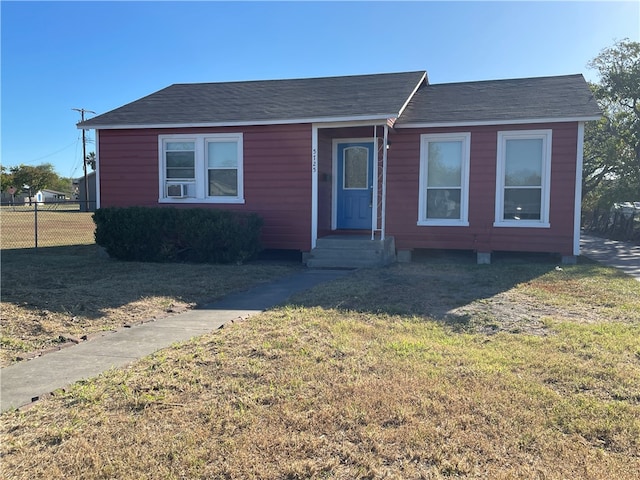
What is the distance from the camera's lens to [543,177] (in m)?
10.5

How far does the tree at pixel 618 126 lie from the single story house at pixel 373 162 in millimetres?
9637

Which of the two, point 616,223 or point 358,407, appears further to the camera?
point 616,223

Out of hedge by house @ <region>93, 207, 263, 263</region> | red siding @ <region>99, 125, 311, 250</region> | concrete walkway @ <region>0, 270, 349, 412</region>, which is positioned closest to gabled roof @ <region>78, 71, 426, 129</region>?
red siding @ <region>99, 125, 311, 250</region>

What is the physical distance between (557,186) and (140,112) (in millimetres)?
9667

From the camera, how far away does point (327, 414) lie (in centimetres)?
328

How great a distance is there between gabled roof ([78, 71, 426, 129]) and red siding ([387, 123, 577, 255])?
4.11 feet

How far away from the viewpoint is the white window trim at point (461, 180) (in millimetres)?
10891

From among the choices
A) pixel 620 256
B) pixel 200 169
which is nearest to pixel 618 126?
pixel 620 256

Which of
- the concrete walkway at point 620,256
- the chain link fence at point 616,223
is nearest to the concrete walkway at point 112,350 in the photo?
the concrete walkway at point 620,256

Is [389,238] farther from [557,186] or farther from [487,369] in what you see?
[487,369]

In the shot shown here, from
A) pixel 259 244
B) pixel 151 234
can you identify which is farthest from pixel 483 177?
pixel 151 234

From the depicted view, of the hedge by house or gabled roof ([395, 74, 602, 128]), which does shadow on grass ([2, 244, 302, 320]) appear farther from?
gabled roof ([395, 74, 602, 128])

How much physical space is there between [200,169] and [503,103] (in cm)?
693

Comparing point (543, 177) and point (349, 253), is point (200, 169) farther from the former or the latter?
point (543, 177)
